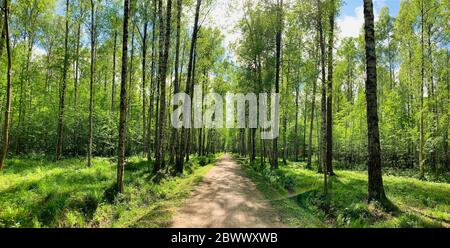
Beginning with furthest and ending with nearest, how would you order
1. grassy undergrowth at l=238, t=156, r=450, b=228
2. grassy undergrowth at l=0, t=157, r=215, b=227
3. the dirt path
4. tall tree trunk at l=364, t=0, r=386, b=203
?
tall tree trunk at l=364, t=0, r=386, b=203 < the dirt path < grassy undergrowth at l=238, t=156, r=450, b=228 < grassy undergrowth at l=0, t=157, r=215, b=227

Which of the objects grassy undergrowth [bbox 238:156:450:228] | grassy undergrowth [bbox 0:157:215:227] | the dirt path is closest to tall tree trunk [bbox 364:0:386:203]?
grassy undergrowth [bbox 238:156:450:228]

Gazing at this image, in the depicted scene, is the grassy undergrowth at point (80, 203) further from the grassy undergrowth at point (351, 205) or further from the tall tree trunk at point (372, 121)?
the tall tree trunk at point (372, 121)

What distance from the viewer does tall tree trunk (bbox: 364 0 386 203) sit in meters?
8.64

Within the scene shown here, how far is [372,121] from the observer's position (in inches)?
354

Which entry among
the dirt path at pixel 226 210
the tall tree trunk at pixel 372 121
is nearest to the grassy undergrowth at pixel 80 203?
the dirt path at pixel 226 210

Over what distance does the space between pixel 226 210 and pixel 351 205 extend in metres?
4.07

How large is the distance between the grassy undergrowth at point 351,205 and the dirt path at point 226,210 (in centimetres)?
60

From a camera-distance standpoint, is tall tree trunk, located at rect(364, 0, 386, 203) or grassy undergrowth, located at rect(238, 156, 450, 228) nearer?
grassy undergrowth, located at rect(238, 156, 450, 228)

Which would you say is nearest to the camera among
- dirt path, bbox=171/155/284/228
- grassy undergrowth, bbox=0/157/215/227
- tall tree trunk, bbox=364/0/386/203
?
grassy undergrowth, bbox=0/157/215/227

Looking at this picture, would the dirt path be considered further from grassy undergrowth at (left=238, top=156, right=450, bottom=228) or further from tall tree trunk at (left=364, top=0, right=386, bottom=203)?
tall tree trunk at (left=364, top=0, right=386, bottom=203)

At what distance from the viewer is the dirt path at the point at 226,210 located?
7773 mm

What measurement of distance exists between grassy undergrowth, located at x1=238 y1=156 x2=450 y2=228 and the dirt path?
600 mm

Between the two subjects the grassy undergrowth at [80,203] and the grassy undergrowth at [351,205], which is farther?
the grassy undergrowth at [351,205]
